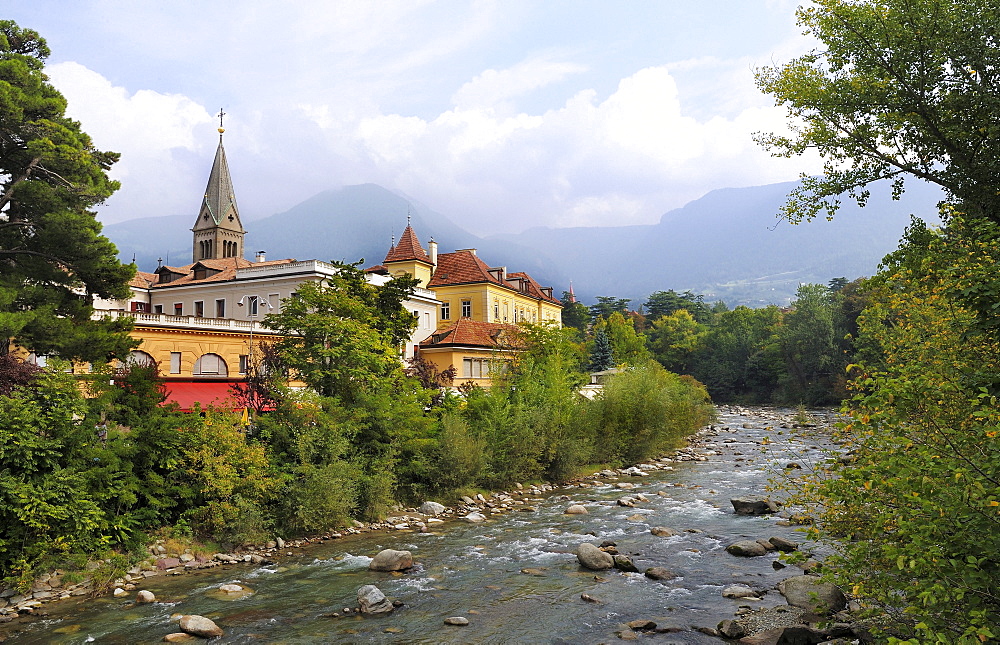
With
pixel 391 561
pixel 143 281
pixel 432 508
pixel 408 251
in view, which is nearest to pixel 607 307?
pixel 408 251

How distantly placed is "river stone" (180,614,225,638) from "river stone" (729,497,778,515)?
15537 mm

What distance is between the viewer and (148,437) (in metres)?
15.6

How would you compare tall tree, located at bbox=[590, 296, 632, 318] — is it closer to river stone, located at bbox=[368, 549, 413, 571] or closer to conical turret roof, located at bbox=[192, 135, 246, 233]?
conical turret roof, located at bbox=[192, 135, 246, 233]

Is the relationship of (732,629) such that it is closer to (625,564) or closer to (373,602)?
(625,564)

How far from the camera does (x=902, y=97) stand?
13.2 m

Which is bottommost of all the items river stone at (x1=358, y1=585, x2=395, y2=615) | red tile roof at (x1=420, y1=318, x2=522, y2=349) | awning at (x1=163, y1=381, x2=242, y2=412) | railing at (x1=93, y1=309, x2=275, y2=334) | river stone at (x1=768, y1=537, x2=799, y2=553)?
river stone at (x1=768, y1=537, x2=799, y2=553)

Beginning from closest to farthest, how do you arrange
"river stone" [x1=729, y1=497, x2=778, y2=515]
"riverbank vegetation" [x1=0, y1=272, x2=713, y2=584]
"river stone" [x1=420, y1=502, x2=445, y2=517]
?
"riverbank vegetation" [x1=0, y1=272, x2=713, y2=584]
"river stone" [x1=729, y1=497, x2=778, y2=515]
"river stone" [x1=420, y1=502, x2=445, y2=517]

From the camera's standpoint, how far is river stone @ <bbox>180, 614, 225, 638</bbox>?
1119 centimetres

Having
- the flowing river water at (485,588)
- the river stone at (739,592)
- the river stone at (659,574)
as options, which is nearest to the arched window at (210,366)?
the flowing river water at (485,588)

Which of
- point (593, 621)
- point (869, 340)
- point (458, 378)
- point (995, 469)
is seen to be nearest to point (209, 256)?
point (458, 378)

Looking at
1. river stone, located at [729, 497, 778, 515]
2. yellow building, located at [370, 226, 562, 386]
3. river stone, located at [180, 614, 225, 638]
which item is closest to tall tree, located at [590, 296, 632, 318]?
yellow building, located at [370, 226, 562, 386]

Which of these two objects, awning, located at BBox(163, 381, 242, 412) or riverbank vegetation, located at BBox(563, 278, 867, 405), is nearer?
awning, located at BBox(163, 381, 242, 412)

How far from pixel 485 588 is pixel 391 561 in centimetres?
269

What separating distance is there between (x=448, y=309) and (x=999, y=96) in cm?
4883
